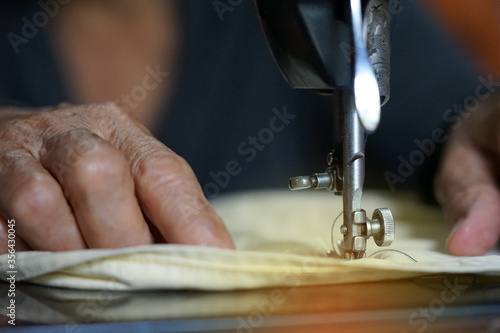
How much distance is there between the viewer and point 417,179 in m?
0.89

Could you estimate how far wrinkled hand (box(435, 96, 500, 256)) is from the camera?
562 millimetres

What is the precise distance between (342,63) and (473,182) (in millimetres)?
296

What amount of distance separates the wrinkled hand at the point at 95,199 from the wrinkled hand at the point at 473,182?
0.91 feet

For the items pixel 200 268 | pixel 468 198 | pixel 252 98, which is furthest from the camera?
pixel 252 98

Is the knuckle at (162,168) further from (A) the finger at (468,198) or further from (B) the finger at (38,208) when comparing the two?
(A) the finger at (468,198)

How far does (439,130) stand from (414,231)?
296 millimetres

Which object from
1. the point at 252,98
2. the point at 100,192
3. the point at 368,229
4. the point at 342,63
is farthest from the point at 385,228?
the point at 252,98

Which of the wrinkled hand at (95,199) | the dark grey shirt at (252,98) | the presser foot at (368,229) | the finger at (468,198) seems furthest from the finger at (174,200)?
the dark grey shirt at (252,98)

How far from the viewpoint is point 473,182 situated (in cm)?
65

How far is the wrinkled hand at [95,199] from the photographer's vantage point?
45 cm

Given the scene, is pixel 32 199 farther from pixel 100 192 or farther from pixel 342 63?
pixel 342 63

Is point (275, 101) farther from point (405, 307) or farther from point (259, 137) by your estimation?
point (405, 307)

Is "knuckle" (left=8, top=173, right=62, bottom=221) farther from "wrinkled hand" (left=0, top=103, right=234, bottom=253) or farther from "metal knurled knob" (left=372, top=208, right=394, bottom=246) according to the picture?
"metal knurled knob" (left=372, top=208, right=394, bottom=246)

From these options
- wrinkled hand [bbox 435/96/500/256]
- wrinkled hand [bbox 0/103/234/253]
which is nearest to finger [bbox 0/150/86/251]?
wrinkled hand [bbox 0/103/234/253]
